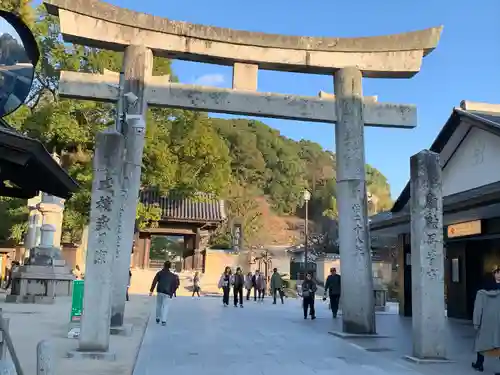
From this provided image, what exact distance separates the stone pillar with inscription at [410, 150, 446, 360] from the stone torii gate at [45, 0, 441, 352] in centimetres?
259

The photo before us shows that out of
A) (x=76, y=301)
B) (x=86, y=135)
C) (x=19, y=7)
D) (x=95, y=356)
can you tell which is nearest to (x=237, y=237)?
(x=86, y=135)

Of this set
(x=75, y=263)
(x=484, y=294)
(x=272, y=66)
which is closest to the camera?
(x=484, y=294)

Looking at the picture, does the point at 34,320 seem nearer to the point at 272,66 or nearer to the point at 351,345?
the point at 351,345

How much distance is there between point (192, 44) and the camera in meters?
12.1

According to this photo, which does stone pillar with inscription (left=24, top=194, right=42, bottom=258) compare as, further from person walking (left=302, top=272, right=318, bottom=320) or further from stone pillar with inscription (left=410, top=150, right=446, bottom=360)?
stone pillar with inscription (left=410, top=150, right=446, bottom=360)

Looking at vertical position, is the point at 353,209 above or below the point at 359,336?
above

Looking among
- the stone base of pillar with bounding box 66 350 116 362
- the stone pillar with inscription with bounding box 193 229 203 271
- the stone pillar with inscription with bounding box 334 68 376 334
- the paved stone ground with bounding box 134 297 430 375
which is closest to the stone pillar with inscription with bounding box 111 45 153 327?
the paved stone ground with bounding box 134 297 430 375

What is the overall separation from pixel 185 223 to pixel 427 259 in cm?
2603

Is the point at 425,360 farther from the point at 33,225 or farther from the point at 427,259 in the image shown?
the point at 33,225

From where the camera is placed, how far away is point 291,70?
12930mm

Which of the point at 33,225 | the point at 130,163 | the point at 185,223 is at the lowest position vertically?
the point at 33,225

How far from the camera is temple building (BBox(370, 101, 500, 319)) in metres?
13.8

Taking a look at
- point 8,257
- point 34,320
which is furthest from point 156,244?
point 34,320

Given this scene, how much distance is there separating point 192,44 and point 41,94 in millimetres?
16900
